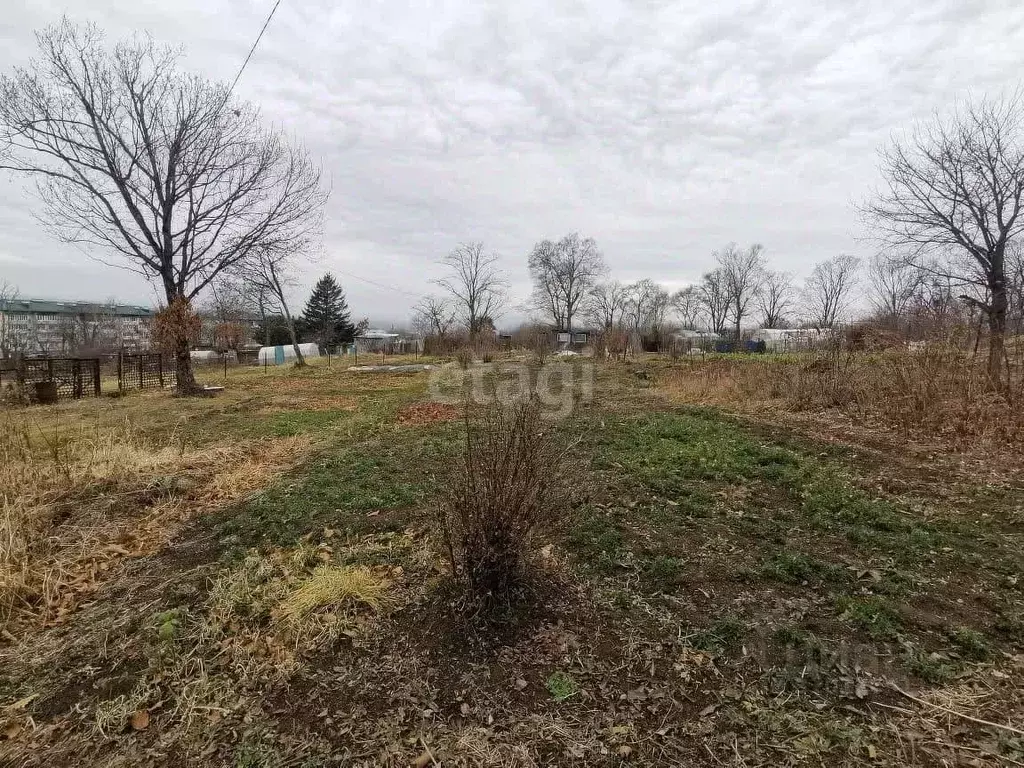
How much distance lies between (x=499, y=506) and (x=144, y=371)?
1734 cm

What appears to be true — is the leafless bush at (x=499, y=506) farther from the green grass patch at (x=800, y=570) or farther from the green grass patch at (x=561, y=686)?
the green grass patch at (x=800, y=570)

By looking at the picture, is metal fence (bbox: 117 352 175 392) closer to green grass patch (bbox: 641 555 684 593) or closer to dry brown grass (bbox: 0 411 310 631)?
dry brown grass (bbox: 0 411 310 631)

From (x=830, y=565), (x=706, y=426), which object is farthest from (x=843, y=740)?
(x=706, y=426)

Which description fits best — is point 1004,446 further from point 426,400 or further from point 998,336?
point 426,400

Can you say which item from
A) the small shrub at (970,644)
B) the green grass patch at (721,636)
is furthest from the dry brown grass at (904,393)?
the green grass patch at (721,636)

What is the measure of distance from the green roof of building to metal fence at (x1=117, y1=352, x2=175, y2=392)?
101ft

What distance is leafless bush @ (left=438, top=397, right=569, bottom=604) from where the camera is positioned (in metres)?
2.42

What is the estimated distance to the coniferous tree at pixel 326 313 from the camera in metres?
46.2

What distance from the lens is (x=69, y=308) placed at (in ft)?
166

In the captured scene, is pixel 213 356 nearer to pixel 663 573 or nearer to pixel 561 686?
pixel 663 573

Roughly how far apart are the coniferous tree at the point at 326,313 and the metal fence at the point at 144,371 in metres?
30.8

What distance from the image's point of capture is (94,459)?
16.1 feet

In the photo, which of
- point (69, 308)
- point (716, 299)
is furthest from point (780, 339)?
point (69, 308)

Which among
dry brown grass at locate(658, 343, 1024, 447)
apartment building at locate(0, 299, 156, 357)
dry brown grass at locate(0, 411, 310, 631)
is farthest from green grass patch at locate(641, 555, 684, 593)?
apartment building at locate(0, 299, 156, 357)
